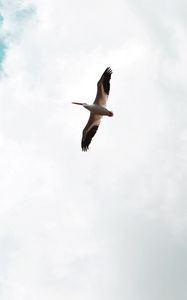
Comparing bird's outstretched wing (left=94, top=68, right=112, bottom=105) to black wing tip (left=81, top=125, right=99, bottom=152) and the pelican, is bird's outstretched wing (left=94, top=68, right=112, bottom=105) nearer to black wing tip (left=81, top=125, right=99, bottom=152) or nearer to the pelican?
the pelican

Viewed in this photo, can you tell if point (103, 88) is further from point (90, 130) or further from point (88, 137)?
point (88, 137)

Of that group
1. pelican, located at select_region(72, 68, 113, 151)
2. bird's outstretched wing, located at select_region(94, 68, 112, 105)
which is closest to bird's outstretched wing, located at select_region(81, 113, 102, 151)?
pelican, located at select_region(72, 68, 113, 151)

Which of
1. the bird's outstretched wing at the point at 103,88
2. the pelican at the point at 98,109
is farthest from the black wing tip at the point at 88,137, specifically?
the bird's outstretched wing at the point at 103,88

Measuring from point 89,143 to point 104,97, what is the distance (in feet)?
17.3

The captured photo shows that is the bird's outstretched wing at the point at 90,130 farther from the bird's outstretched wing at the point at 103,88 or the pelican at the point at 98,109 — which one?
the bird's outstretched wing at the point at 103,88

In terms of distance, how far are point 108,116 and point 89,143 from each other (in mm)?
3721

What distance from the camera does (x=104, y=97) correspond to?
370 feet

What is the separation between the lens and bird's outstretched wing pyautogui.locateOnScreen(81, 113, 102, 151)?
378 ft

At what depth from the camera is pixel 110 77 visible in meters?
112

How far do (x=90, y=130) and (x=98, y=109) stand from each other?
3294mm

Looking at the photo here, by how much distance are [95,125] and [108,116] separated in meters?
2.43

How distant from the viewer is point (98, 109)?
371 feet

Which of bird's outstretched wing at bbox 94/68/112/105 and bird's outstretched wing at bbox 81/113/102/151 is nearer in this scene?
bird's outstretched wing at bbox 94/68/112/105

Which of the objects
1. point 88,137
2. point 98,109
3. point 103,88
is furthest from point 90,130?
point 103,88
